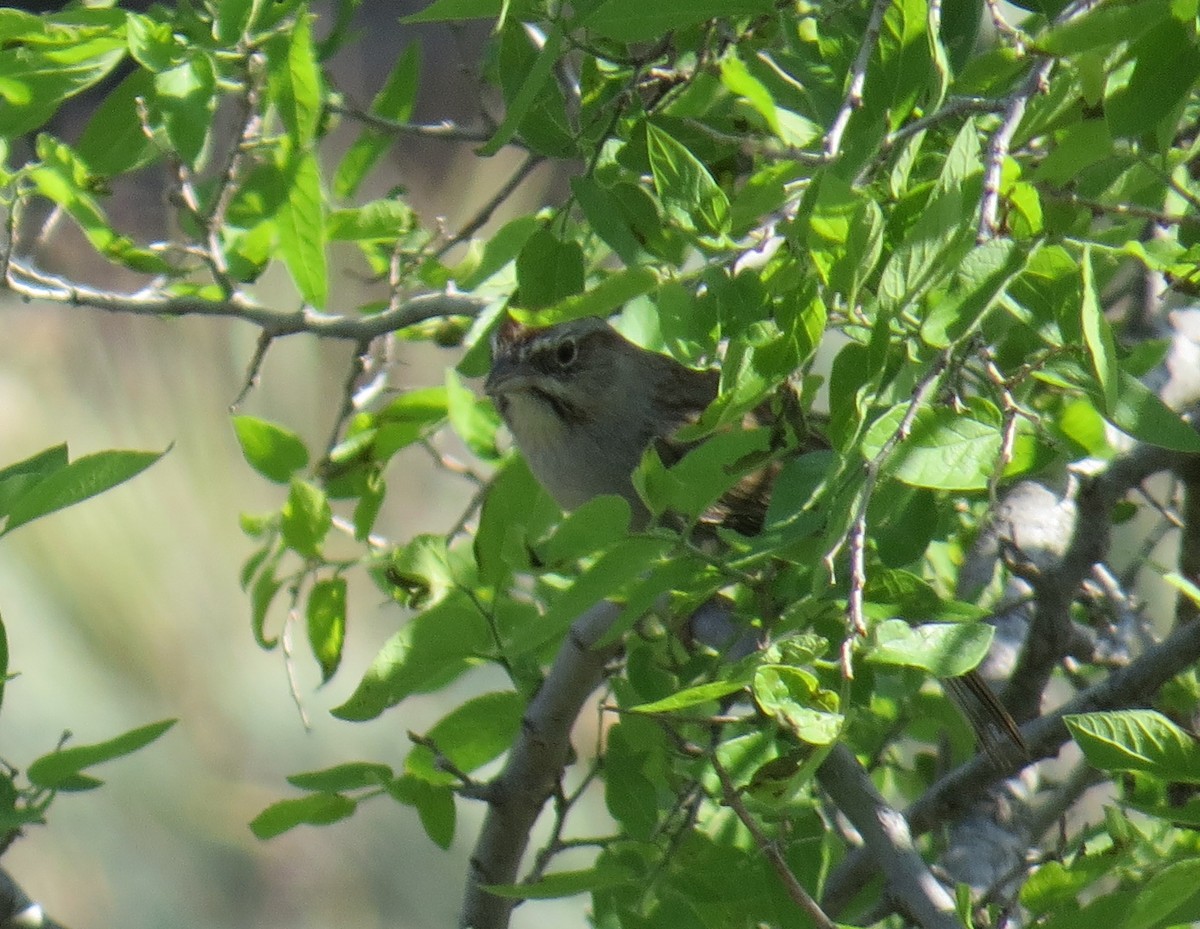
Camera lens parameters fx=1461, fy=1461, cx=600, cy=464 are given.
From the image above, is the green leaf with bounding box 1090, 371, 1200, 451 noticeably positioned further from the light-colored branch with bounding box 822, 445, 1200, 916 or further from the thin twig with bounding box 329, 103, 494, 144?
the thin twig with bounding box 329, 103, 494, 144

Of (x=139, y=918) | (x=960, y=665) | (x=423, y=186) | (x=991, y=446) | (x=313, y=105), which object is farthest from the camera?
(x=423, y=186)

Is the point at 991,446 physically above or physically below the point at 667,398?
above

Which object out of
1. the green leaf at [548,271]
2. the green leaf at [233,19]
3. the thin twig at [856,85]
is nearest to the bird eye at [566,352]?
the green leaf at [233,19]

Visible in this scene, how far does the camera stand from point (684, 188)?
63.6 inches

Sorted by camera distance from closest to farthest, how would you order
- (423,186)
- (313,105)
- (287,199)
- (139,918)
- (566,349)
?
(313,105) < (287,199) < (566,349) < (139,918) < (423,186)

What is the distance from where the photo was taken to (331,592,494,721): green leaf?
6.34 ft

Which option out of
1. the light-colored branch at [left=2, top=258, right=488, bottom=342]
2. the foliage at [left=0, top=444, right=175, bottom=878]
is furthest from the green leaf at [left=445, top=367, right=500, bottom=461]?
the foliage at [left=0, top=444, right=175, bottom=878]

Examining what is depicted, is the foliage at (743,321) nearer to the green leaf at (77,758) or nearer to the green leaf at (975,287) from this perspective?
the green leaf at (975,287)

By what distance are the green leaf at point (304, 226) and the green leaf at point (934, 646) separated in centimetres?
125

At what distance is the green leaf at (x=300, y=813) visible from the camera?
2232mm

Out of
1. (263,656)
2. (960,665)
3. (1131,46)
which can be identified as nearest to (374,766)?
(960,665)

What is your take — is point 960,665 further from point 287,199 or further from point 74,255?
point 74,255

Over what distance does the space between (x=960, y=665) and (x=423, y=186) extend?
5.01m

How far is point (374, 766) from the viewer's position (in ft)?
7.11
